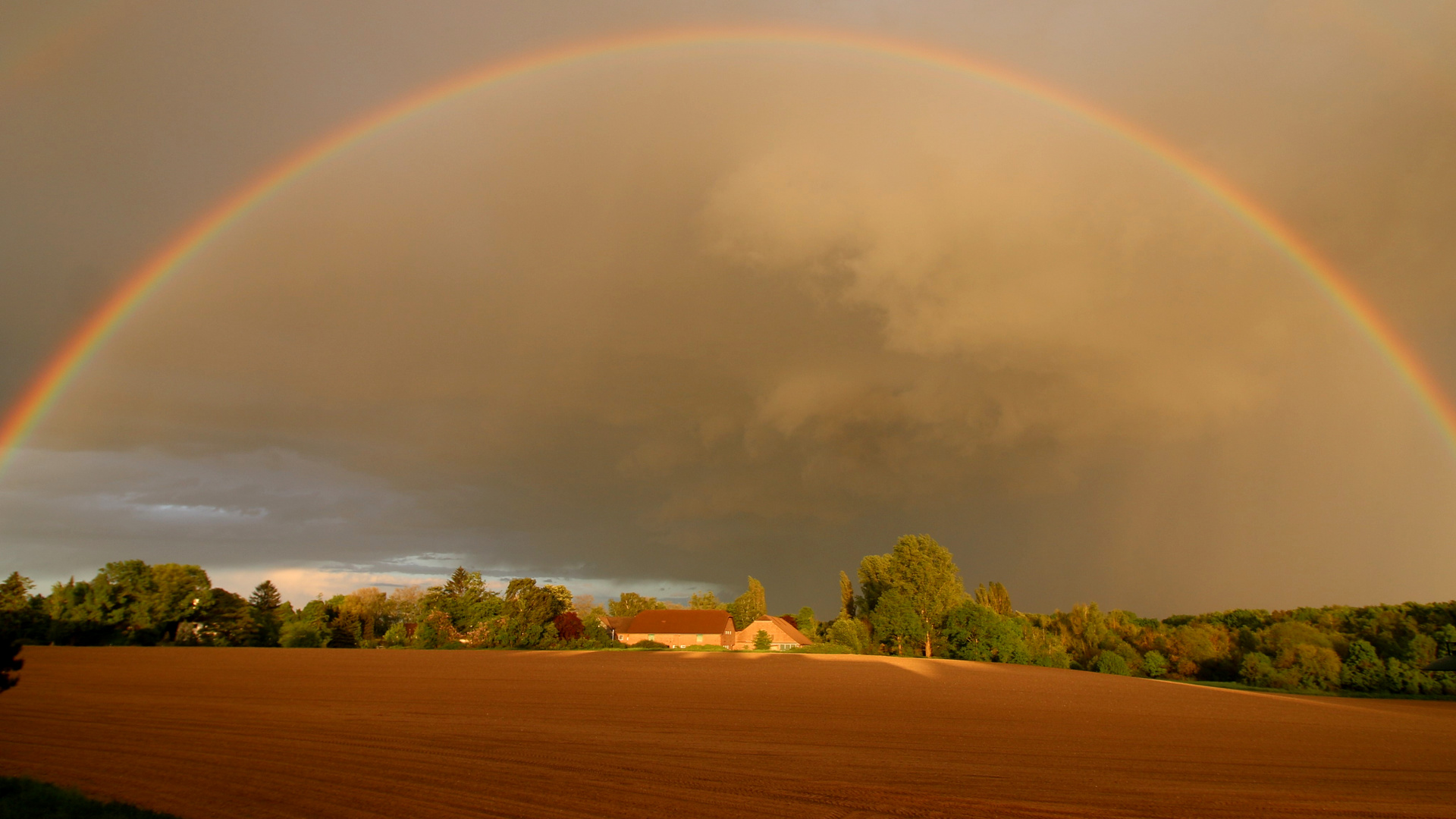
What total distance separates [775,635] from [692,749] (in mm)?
90261

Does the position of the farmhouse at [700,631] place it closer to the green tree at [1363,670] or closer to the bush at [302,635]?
the bush at [302,635]

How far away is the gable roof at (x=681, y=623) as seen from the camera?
98562 mm

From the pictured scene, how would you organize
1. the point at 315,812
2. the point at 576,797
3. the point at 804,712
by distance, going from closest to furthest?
the point at 315,812
the point at 576,797
the point at 804,712

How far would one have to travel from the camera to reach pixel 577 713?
2423 centimetres

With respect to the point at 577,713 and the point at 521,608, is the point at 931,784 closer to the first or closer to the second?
the point at 577,713

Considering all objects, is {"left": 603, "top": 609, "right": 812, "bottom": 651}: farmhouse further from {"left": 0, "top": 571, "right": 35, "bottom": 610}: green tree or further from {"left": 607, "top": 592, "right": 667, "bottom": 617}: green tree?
{"left": 0, "top": 571, "right": 35, "bottom": 610}: green tree

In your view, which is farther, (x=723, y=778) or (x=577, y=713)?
(x=577, y=713)

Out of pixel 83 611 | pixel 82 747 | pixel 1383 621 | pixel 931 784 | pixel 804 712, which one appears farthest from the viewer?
pixel 1383 621

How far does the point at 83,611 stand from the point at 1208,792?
93.1 m

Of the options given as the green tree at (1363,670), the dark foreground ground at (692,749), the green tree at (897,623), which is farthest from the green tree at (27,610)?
the green tree at (1363,670)

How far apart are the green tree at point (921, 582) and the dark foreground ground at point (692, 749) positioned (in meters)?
44.8

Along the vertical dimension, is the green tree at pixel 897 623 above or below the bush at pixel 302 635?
above

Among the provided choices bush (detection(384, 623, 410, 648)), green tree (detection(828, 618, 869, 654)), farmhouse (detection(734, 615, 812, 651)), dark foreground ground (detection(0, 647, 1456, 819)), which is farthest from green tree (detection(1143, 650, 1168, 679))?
bush (detection(384, 623, 410, 648))

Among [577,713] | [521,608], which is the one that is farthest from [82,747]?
[521,608]
